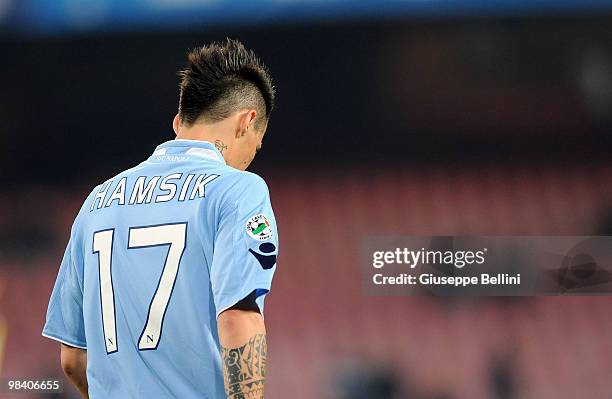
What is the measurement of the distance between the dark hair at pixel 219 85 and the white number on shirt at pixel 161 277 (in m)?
0.28

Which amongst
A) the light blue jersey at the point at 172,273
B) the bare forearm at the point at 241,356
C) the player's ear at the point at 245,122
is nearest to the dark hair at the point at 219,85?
the player's ear at the point at 245,122

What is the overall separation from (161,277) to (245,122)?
369 mm

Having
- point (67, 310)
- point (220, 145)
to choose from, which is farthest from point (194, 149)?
point (67, 310)

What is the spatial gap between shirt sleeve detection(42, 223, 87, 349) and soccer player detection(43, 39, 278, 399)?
3.8 inches

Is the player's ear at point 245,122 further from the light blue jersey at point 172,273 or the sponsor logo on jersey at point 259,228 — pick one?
the sponsor logo on jersey at point 259,228

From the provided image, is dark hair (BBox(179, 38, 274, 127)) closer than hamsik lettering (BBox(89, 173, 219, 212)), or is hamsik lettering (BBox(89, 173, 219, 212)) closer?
hamsik lettering (BBox(89, 173, 219, 212))

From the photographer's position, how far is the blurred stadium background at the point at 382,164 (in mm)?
3521

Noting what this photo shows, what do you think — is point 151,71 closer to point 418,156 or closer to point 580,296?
point 418,156

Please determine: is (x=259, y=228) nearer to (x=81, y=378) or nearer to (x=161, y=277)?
(x=161, y=277)

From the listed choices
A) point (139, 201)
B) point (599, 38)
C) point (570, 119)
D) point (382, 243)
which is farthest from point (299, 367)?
point (139, 201)

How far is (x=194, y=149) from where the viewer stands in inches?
67.7

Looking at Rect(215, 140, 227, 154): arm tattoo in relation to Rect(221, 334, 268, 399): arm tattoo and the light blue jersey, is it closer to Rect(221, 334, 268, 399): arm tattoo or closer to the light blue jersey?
the light blue jersey

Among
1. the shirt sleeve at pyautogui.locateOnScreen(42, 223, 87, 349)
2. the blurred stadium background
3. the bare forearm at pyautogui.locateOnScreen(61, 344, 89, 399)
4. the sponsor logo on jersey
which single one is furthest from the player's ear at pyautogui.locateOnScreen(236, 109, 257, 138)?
the blurred stadium background

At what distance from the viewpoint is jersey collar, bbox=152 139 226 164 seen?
171 cm
